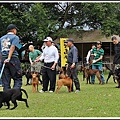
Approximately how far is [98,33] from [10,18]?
8.24 metres

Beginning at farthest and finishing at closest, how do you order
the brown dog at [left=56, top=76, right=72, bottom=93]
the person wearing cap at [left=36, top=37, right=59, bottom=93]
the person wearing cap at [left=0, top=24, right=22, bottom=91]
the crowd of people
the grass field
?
the person wearing cap at [left=36, top=37, right=59, bottom=93]
the brown dog at [left=56, top=76, right=72, bottom=93]
the crowd of people
the person wearing cap at [left=0, top=24, right=22, bottom=91]
the grass field

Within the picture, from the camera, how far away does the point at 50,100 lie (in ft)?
30.7

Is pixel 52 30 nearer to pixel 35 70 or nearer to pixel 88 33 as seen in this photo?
pixel 88 33

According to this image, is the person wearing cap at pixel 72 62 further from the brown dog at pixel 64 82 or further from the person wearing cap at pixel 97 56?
the person wearing cap at pixel 97 56

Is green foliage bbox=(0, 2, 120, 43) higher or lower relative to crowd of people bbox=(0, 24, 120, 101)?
higher

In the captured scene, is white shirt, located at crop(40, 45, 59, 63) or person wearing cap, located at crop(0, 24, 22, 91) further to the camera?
white shirt, located at crop(40, 45, 59, 63)

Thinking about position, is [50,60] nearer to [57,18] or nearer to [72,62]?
[72,62]

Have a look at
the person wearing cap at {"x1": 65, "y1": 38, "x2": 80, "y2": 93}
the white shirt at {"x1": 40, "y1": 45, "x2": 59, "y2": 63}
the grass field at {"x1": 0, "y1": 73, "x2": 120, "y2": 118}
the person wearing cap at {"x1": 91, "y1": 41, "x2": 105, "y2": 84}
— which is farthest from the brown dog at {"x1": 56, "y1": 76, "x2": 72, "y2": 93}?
the person wearing cap at {"x1": 91, "y1": 41, "x2": 105, "y2": 84}

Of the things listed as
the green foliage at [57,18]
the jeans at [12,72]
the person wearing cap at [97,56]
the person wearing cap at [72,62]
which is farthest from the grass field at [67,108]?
the green foliage at [57,18]

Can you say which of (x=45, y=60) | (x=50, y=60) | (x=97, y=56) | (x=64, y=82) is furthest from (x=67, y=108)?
(x=97, y=56)

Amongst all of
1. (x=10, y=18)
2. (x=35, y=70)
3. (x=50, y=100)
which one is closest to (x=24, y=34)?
(x=10, y=18)

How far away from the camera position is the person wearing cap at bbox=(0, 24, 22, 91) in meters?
8.34

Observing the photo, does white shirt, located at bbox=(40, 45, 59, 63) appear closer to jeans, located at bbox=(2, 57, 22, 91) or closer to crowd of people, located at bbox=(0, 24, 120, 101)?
crowd of people, located at bbox=(0, 24, 120, 101)

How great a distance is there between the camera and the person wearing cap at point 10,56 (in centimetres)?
834
